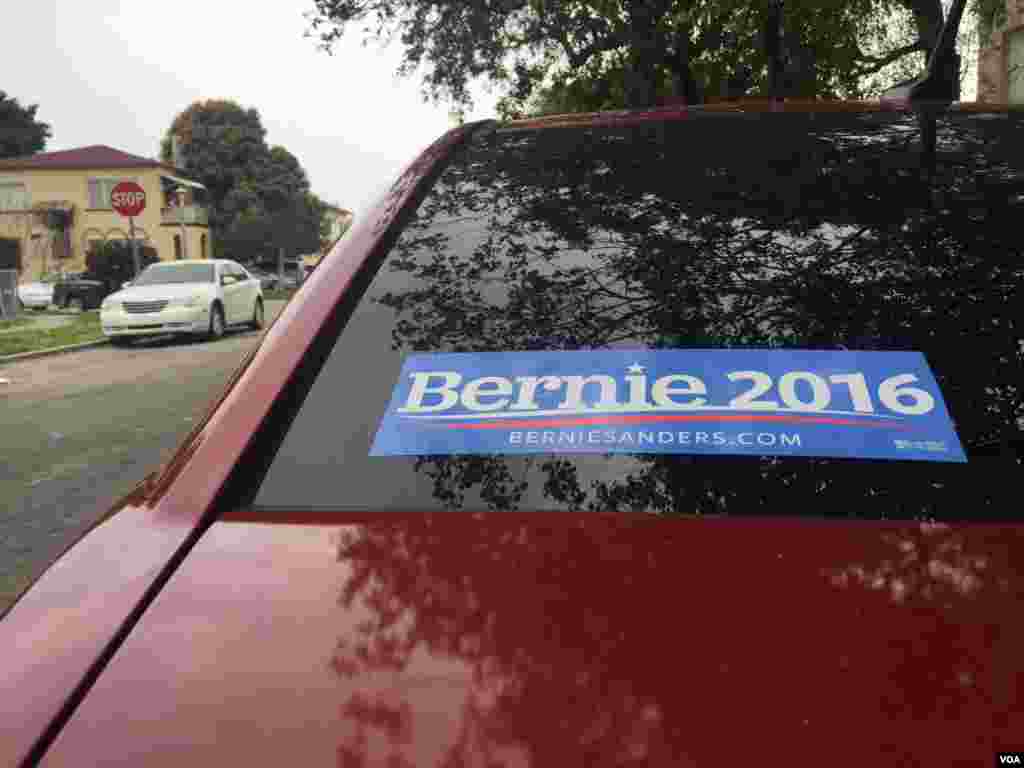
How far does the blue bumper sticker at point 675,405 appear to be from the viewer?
1.01 m

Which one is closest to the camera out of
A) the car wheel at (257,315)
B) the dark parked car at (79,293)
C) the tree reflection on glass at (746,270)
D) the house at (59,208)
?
the tree reflection on glass at (746,270)

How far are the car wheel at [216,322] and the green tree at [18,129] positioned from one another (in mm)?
62804

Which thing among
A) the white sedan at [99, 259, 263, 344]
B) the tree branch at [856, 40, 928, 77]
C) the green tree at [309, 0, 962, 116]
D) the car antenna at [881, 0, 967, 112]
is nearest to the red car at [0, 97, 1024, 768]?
the car antenna at [881, 0, 967, 112]

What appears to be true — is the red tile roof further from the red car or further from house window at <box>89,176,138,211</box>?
the red car

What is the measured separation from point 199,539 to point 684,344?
0.61 m

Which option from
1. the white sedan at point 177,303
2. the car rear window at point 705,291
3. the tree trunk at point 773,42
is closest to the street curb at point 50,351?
the white sedan at point 177,303

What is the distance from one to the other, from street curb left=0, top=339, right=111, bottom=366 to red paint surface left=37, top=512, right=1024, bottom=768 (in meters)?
15.5

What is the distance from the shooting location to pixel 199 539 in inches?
37.5

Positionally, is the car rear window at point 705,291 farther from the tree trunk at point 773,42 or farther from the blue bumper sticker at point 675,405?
the tree trunk at point 773,42

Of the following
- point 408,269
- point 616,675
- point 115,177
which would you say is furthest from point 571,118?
point 115,177

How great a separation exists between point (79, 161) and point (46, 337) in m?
42.2

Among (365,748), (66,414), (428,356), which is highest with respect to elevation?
(428,356)

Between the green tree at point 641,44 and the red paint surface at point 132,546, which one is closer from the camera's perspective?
the red paint surface at point 132,546

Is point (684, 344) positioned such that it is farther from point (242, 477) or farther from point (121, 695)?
point (121, 695)
